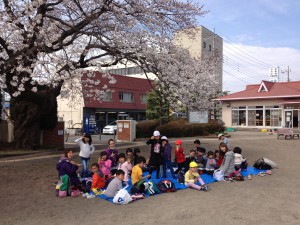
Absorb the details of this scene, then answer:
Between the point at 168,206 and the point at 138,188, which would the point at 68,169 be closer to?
the point at 138,188

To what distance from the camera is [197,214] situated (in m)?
6.17

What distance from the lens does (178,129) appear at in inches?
1039

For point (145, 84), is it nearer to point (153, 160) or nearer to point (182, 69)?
point (182, 69)

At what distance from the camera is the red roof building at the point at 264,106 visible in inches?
1236

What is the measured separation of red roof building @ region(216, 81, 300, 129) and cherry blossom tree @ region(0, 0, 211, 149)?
65.2ft

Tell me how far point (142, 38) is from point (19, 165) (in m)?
6.79

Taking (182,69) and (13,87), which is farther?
(182,69)

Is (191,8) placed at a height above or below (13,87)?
above

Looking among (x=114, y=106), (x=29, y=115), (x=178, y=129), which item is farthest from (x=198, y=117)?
(x=29, y=115)

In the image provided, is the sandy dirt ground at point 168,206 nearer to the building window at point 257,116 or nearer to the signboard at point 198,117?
the signboard at point 198,117

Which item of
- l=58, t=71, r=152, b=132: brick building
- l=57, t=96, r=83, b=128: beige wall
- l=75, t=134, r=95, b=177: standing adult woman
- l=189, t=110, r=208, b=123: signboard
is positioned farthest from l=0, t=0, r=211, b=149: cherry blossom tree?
l=57, t=96, r=83, b=128: beige wall

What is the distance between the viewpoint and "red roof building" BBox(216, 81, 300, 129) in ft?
103

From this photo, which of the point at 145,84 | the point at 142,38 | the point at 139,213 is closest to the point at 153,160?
the point at 139,213

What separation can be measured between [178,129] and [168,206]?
64.6 ft
